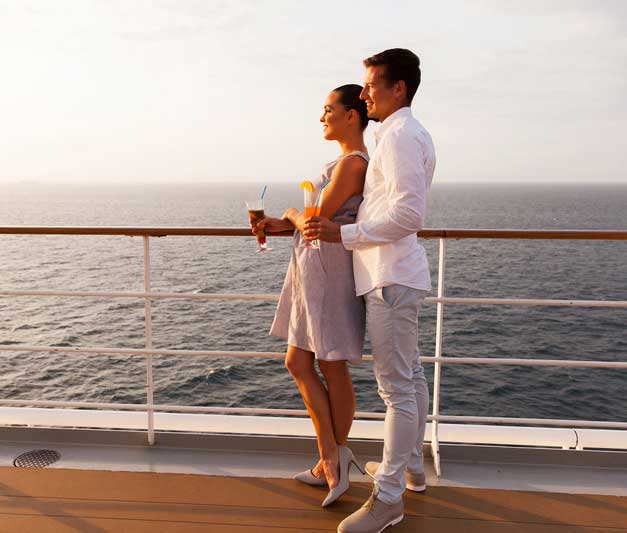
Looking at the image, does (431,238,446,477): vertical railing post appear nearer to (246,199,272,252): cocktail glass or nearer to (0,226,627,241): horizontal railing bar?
(0,226,627,241): horizontal railing bar

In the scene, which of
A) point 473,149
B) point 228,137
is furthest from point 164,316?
point 228,137

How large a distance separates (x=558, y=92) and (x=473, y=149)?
11.9m

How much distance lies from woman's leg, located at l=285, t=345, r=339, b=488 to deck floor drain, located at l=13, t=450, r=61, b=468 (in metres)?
1.02

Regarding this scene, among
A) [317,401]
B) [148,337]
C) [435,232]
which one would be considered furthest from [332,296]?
[148,337]

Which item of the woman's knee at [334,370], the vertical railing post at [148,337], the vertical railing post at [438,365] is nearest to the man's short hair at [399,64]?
the vertical railing post at [438,365]

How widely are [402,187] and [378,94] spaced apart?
0.29 meters

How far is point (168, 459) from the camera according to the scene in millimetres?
2131

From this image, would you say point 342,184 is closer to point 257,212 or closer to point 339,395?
point 257,212

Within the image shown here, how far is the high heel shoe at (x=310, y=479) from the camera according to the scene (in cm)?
191

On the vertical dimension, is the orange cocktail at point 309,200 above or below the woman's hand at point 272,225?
above

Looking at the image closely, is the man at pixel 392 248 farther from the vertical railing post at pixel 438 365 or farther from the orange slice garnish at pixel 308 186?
the vertical railing post at pixel 438 365

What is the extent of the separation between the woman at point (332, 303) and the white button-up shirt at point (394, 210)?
7 centimetres

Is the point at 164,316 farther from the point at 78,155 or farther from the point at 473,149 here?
the point at 78,155

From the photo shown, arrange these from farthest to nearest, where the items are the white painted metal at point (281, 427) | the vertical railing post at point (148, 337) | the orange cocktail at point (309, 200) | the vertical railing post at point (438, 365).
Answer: the white painted metal at point (281, 427), the vertical railing post at point (148, 337), the vertical railing post at point (438, 365), the orange cocktail at point (309, 200)
